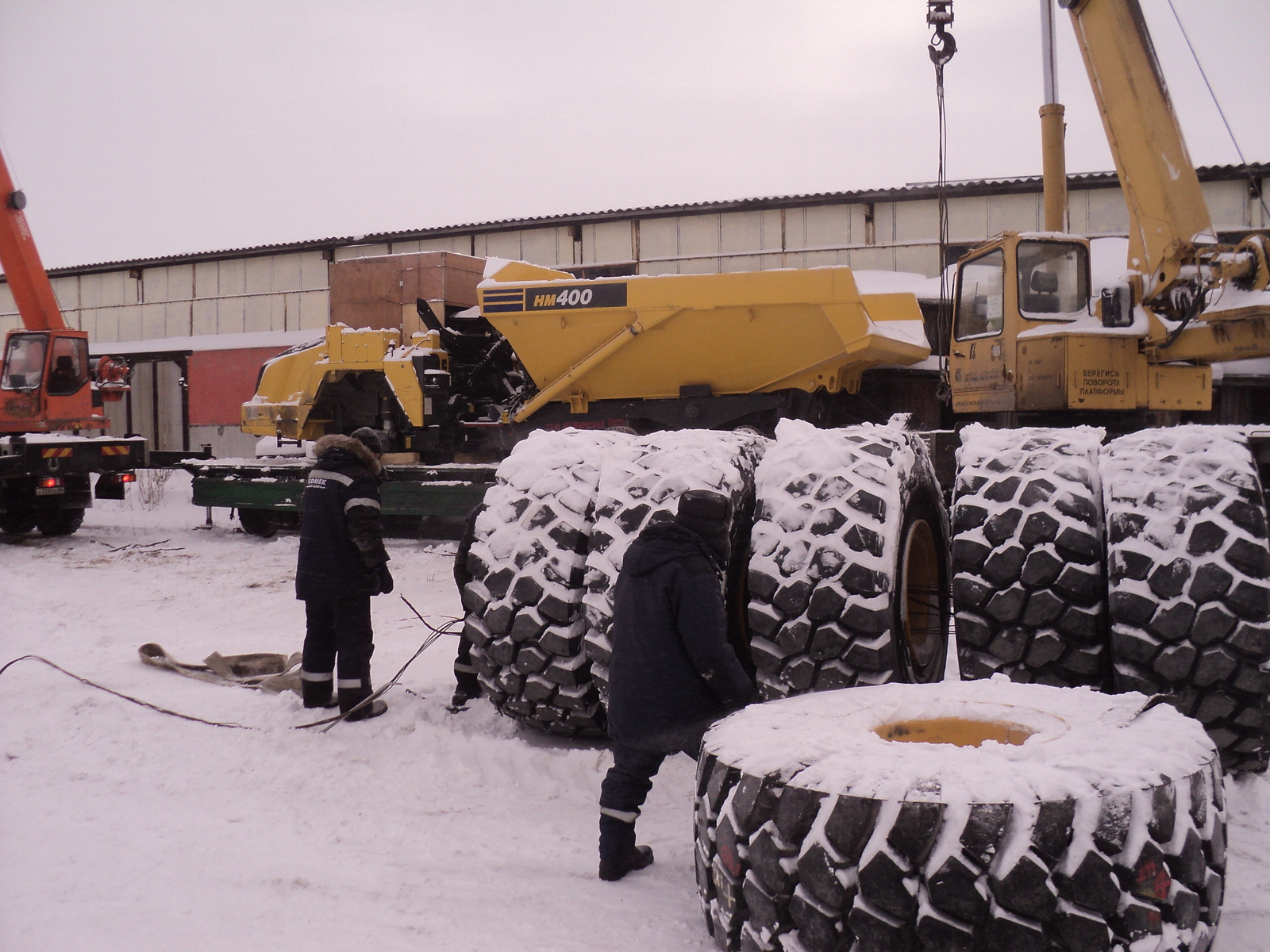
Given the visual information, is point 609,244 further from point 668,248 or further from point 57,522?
point 57,522

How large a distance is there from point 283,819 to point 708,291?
20.3 ft

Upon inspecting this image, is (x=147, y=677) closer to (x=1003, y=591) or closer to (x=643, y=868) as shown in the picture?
(x=643, y=868)

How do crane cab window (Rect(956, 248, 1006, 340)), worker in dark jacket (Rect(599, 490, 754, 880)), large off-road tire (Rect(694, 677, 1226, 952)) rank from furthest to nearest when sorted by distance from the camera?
crane cab window (Rect(956, 248, 1006, 340))
worker in dark jacket (Rect(599, 490, 754, 880))
large off-road tire (Rect(694, 677, 1226, 952))

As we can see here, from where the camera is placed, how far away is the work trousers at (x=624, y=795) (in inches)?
114

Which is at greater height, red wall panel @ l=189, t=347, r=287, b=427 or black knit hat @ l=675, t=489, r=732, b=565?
red wall panel @ l=189, t=347, r=287, b=427

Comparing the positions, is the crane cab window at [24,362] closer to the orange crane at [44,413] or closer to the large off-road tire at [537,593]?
the orange crane at [44,413]

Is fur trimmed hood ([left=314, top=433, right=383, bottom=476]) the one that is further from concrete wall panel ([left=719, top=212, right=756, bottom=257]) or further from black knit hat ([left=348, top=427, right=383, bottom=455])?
concrete wall panel ([left=719, top=212, right=756, bottom=257])

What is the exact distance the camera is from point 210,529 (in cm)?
1270

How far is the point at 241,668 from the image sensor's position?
5520 mm

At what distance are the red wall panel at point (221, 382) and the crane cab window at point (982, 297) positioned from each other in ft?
55.8

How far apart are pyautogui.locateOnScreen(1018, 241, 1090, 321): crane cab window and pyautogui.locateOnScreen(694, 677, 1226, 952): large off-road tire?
15.3 feet

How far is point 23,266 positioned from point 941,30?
12417mm

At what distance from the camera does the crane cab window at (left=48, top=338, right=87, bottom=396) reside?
13.0 m

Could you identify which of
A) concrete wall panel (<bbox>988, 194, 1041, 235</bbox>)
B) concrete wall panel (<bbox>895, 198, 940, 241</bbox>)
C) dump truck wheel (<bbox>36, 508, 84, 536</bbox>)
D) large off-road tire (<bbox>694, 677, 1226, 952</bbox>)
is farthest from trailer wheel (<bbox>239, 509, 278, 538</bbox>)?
concrete wall panel (<bbox>988, 194, 1041, 235</bbox>)
